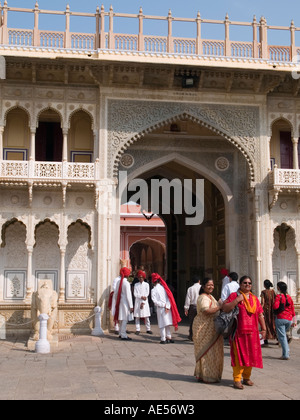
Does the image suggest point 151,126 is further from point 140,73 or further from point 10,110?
point 10,110

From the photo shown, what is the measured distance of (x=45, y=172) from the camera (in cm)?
1297

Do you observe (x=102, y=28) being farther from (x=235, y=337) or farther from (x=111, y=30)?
(x=235, y=337)

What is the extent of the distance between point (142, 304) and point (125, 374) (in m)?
4.77

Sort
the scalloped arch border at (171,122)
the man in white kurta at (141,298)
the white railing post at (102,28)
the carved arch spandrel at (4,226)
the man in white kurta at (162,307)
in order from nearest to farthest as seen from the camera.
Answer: the man in white kurta at (162,307) → the man in white kurta at (141,298) → the white railing post at (102,28) → the carved arch spandrel at (4,226) → the scalloped arch border at (171,122)

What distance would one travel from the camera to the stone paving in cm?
599

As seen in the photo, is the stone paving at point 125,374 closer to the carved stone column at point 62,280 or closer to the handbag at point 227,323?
the handbag at point 227,323

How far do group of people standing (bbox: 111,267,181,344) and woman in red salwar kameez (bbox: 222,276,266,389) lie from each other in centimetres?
458

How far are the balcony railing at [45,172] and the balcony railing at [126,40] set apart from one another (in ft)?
9.20

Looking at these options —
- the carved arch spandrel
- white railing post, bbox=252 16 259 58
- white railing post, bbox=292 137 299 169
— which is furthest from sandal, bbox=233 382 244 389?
white railing post, bbox=252 16 259 58

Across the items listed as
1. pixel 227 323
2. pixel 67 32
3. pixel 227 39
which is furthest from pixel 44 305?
pixel 227 39

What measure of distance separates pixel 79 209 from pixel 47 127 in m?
2.65

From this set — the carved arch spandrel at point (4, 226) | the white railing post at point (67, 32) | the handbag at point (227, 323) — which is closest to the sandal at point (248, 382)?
the handbag at point (227, 323)

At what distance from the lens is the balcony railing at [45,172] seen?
12.8 m

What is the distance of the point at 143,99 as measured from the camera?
45.3 feet
